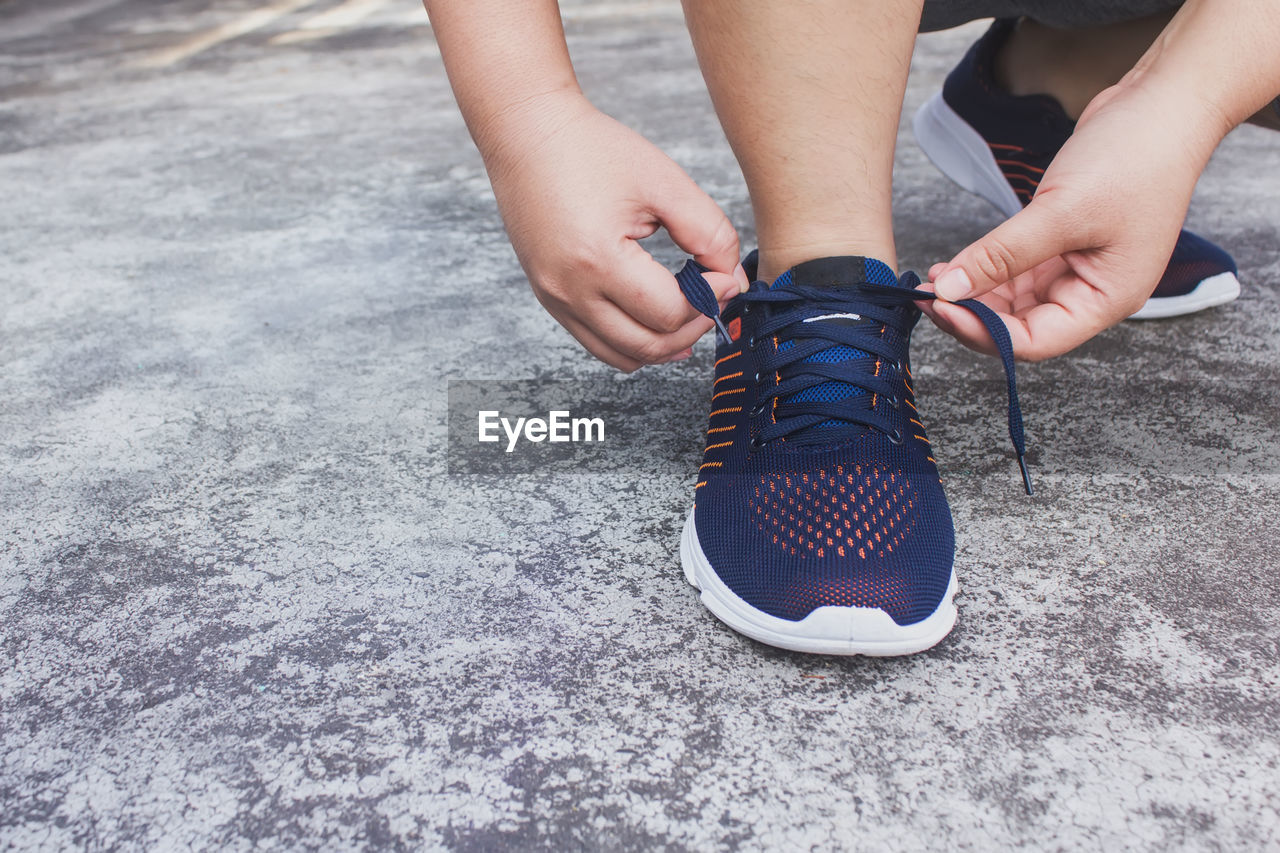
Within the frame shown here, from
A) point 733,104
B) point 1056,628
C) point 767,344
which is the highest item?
point 733,104

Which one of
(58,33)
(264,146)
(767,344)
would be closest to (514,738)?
(767,344)

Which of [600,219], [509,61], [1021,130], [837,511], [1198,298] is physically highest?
[509,61]

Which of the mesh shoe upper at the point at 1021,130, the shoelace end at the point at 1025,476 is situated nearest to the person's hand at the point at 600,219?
the shoelace end at the point at 1025,476

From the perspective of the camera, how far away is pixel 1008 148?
4.83ft

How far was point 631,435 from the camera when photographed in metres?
1.21

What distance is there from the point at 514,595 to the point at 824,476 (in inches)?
12.3

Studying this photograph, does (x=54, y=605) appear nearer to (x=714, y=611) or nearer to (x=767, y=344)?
(x=714, y=611)

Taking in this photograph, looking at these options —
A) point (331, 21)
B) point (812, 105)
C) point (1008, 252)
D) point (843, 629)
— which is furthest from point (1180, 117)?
point (331, 21)

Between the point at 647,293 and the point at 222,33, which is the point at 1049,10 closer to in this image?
the point at 647,293

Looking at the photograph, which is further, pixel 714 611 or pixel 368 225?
pixel 368 225

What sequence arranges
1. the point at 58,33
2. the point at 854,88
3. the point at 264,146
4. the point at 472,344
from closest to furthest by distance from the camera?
1. the point at 854,88
2. the point at 472,344
3. the point at 264,146
4. the point at 58,33

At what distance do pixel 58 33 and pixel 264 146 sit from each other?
230 cm

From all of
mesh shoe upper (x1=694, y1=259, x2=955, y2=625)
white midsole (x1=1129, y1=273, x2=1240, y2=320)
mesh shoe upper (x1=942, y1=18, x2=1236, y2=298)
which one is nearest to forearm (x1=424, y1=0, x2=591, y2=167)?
mesh shoe upper (x1=694, y1=259, x2=955, y2=625)

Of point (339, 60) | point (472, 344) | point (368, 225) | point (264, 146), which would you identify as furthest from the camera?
point (339, 60)
